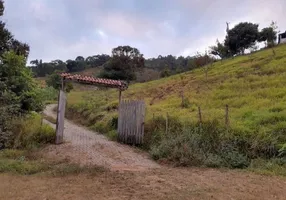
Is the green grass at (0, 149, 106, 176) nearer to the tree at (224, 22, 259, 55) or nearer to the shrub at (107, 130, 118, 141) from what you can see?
the shrub at (107, 130, 118, 141)

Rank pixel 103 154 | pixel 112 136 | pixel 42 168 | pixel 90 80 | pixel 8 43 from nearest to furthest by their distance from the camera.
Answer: pixel 42 168 < pixel 103 154 < pixel 90 80 < pixel 112 136 < pixel 8 43

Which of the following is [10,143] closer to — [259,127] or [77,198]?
[77,198]

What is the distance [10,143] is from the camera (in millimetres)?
10961

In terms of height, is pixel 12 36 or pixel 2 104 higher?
pixel 12 36

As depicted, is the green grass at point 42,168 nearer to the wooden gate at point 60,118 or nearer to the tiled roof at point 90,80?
the wooden gate at point 60,118

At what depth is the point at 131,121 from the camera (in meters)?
12.4

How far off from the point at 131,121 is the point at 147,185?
5897 mm

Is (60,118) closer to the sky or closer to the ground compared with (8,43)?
closer to the ground

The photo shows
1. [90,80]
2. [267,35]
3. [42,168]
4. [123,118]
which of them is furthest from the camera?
[267,35]

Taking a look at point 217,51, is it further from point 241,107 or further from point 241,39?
point 241,107

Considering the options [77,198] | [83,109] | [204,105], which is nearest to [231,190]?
[77,198]

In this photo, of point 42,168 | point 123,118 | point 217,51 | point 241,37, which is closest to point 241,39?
point 241,37

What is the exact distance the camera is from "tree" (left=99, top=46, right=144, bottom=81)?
45.7 metres

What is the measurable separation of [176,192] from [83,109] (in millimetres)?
19334
